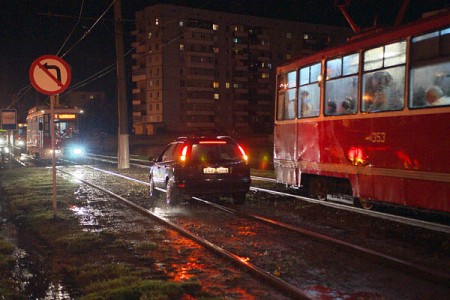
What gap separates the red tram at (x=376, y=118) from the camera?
8.68m

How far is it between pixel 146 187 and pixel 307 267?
460 inches

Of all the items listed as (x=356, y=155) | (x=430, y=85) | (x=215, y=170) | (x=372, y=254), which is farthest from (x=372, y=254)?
(x=215, y=170)

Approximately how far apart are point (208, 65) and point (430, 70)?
81879 mm

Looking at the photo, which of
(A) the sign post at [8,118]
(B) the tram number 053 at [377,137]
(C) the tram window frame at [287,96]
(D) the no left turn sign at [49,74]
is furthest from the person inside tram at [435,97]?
(A) the sign post at [8,118]

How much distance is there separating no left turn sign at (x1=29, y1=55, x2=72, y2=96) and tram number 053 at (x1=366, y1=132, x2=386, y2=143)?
20.6 ft

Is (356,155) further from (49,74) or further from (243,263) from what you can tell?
(49,74)

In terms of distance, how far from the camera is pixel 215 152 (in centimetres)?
1326

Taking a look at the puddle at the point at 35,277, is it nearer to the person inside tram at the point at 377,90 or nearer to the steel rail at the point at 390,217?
the steel rail at the point at 390,217

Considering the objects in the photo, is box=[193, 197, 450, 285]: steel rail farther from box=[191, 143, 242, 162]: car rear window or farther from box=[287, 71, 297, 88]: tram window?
box=[287, 71, 297, 88]: tram window

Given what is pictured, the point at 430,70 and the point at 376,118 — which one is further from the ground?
the point at 430,70

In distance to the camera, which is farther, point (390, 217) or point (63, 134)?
point (63, 134)

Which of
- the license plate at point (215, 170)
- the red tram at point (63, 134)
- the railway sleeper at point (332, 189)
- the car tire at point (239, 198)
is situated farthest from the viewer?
the red tram at point (63, 134)

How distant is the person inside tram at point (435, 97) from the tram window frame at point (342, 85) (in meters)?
2.13

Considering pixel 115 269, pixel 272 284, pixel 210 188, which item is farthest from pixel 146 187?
pixel 272 284
